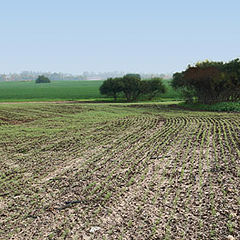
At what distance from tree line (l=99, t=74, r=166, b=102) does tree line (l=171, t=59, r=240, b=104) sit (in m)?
13.5

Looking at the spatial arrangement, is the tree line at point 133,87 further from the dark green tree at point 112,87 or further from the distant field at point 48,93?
the distant field at point 48,93

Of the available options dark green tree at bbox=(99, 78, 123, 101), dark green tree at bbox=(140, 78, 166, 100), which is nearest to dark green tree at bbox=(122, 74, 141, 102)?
dark green tree at bbox=(99, 78, 123, 101)

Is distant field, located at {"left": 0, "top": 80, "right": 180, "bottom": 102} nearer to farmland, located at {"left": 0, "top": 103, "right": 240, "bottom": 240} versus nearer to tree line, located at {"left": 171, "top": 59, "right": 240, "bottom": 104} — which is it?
tree line, located at {"left": 171, "top": 59, "right": 240, "bottom": 104}

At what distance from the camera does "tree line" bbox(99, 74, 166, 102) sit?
4449cm

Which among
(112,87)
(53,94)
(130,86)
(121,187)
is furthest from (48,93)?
(121,187)

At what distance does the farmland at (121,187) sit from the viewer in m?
5.73

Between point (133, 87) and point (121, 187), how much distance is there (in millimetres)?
37647

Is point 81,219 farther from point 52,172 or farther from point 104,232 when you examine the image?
point 52,172

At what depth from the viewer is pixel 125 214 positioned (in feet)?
20.5

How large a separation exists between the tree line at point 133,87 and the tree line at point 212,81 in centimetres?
1348

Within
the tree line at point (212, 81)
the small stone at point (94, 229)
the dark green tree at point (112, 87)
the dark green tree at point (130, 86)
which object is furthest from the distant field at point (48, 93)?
the small stone at point (94, 229)

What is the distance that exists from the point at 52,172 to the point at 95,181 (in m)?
1.73

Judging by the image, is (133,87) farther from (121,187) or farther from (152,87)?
(121,187)

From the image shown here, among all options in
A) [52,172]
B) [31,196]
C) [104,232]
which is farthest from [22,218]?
[52,172]
